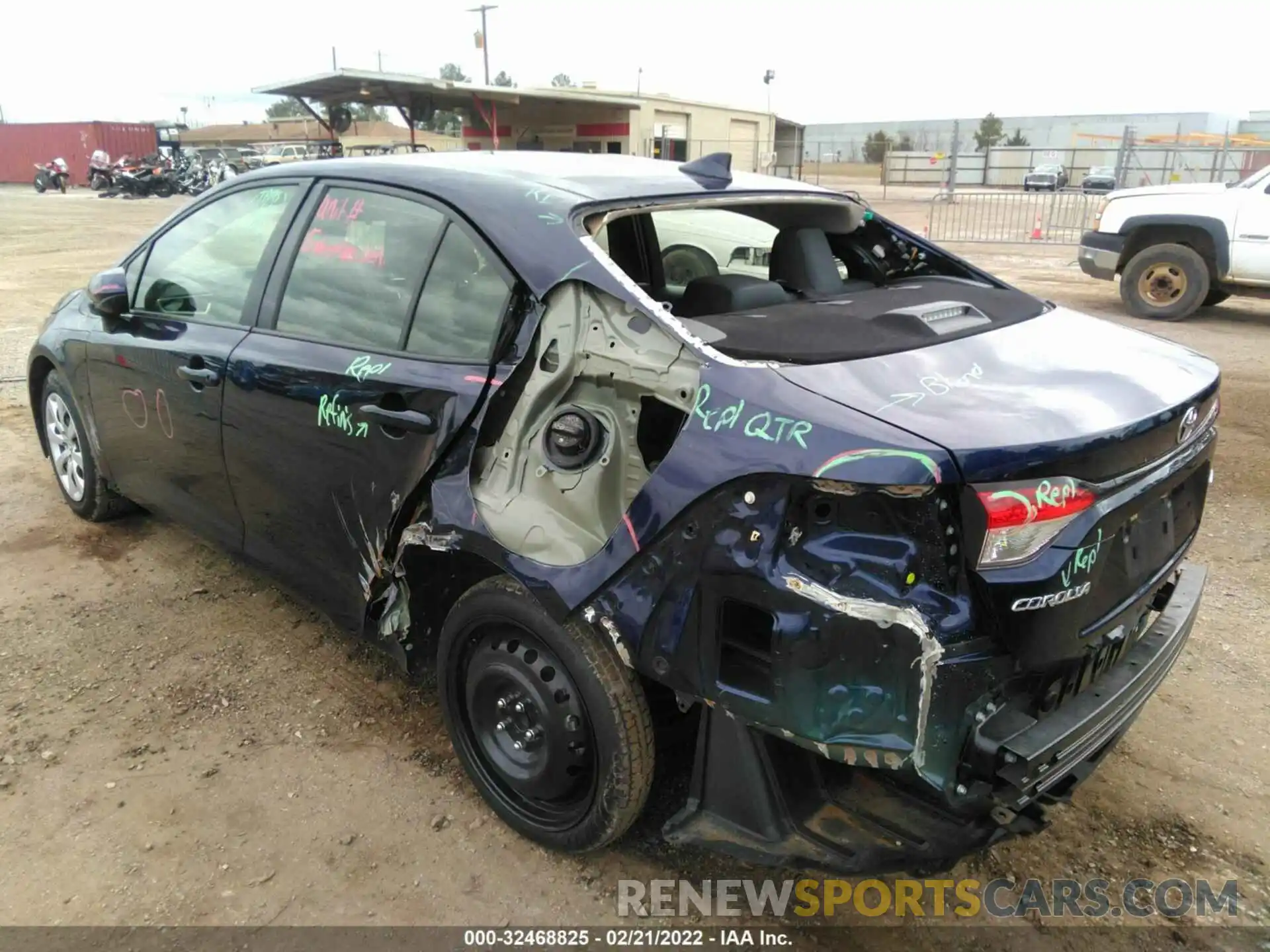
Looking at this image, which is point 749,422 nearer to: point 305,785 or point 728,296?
point 728,296

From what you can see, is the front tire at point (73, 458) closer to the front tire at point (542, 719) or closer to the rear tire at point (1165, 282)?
the front tire at point (542, 719)

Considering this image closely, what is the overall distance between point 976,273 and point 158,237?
10.8 ft

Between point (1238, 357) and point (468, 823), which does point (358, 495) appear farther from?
→ point (1238, 357)

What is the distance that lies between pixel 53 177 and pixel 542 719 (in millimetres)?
41766

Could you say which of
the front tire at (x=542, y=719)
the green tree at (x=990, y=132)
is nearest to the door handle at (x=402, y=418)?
the front tire at (x=542, y=719)

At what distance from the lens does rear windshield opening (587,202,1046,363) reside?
2.31 m

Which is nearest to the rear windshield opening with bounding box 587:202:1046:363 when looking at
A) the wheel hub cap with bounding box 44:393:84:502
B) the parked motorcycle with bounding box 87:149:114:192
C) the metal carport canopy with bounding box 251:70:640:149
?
the wheel hub cap with bounding box 44:393:84:502

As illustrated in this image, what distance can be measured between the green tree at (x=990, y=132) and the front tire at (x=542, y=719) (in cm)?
5845

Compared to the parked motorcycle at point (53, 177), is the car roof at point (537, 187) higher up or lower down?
higher up

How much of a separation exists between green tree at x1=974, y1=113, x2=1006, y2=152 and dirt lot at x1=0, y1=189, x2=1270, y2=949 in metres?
57.6

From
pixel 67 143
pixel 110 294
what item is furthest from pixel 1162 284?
pixel 67 143

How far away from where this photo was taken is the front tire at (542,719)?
2.19 m

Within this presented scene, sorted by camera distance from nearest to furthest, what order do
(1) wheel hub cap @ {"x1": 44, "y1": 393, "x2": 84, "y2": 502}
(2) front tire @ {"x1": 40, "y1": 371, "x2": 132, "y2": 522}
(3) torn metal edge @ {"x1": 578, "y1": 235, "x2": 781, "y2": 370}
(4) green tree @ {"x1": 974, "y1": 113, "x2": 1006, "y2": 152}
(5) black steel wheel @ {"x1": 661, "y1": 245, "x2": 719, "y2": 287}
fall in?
(3) torn metal edge @ {"x1": 578, "y1": 235, "x2": 781, "y2": 370}
(5) black steel wheel @ {"x1": 661, "y1": 245, "x2": 719, "y2": 287}
(2) front tire @ {"x1": 40, "y1": 371, "x2": 132, "y2": 522}
(1) wheel hub cap @ {"x1": 44, "y1": 393, "x2": 84, "y2": 502}
(4) green tree @ {"x1": 974, "y1": 113, "x2": 1006, "y2": 152}

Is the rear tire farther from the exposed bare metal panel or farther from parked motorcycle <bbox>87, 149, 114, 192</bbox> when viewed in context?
parked motorcycle <bbox>87, 149, 114, 192</bbox>
